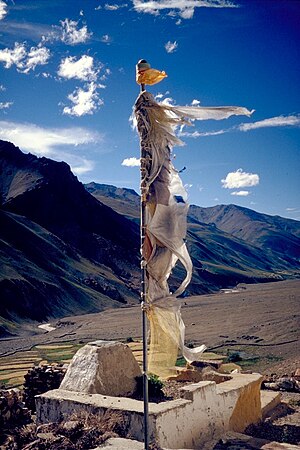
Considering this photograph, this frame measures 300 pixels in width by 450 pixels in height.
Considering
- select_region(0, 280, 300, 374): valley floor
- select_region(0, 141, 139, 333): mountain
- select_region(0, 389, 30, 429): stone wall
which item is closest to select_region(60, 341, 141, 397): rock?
select_region(0, 389, 30, 429): stone wall

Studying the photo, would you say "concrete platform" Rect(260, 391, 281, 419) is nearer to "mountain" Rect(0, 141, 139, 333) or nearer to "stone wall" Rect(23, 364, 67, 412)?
"stone wall" Rect(23, 364, 67, 412)

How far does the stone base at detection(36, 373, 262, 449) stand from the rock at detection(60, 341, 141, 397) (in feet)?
1.61

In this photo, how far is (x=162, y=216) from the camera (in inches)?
295

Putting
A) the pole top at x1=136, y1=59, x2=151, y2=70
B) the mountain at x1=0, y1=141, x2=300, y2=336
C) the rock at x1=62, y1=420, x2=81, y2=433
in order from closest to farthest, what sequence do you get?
the pole top at x1=136, y1=59, x2=151, y2=70 → the rock at x1=62, y1=420, x2=81, y2=433 → the mountain at x1=0, y1=141, x2=300, y2=336

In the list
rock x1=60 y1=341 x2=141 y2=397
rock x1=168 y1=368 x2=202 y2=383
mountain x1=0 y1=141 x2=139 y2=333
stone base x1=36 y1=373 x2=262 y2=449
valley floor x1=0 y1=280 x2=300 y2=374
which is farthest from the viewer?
mountain x1=0 y1=141 x2=139 y2=333

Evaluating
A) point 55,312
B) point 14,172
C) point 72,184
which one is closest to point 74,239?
point 72,184

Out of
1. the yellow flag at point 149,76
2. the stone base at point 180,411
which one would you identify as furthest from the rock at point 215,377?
the yellow flag at point 149,76

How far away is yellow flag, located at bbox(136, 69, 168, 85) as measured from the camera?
23.9 ft

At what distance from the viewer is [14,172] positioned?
397 ft

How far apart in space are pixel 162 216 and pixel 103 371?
5.45 metres

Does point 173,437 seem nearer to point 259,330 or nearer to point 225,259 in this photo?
point 259,330

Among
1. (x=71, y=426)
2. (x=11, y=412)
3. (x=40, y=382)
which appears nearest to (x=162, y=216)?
(x=71, y=426)

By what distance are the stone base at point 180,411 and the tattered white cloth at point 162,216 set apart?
206cm

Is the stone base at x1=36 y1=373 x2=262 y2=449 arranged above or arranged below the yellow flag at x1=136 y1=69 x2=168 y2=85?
below
